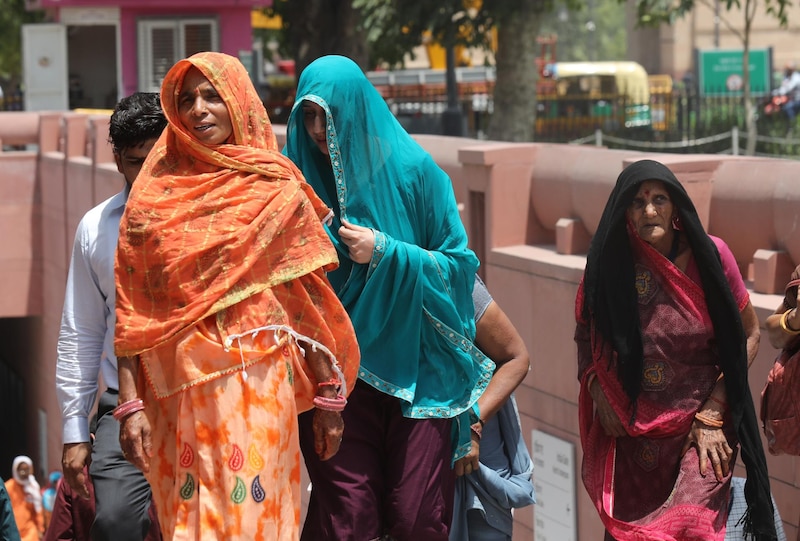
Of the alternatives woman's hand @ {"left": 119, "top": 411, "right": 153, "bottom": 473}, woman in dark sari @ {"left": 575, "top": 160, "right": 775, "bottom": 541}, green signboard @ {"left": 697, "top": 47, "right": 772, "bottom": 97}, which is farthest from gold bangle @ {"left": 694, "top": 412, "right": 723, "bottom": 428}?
green signboard @ {"left": 697, "top": 47, "right": 772, "bottom": 97}

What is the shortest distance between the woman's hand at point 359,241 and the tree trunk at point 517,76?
15.3 metres

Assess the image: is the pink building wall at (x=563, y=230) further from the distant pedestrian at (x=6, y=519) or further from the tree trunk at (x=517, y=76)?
the tree trunk at (x=517, y=76)

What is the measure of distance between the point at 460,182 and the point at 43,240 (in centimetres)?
1020

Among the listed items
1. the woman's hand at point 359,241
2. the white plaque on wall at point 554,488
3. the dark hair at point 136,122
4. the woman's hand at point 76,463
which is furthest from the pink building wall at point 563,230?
the woman's hand at point 76,463

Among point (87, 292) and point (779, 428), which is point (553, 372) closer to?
point (779, 428)

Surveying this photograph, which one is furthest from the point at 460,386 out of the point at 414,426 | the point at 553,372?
the point at 553,372

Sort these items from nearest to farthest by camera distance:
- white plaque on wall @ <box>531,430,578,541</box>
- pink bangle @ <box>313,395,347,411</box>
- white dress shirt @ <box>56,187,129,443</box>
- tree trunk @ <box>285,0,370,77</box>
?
1. pink bangle @ <box>313,395,347,411</box>
2. white dress shirt @ <box>56,187,129,443</box>
3. white plaque on wall @ <box>531,430,578,541</box>
4. tree trunk @ <box>285,0,370,77</box>

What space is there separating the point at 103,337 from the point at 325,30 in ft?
54.5

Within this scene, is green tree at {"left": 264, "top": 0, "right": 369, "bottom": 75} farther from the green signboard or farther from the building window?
the green signboard

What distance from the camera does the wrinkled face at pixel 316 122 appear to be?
3711mm

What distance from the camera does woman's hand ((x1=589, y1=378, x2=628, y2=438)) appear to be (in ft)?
12.9

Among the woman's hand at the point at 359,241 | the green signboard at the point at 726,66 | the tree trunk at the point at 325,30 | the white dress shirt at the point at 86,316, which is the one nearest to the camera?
the woman's hand at the point at 359,241

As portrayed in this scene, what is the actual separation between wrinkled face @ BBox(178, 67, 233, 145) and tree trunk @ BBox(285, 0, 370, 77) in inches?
A: 643

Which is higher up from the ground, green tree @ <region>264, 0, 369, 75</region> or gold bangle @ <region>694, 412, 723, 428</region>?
green tree @ <region>264, 0, 369, 75</region>
